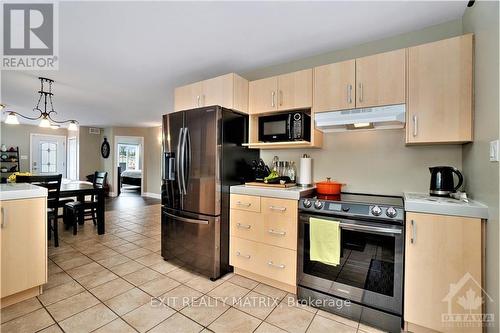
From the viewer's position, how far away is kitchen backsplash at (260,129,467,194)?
2.05 m

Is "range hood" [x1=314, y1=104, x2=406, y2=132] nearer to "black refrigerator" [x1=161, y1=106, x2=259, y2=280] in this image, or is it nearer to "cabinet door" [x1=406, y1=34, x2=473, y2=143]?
"cabinet door" [x1=406, y1=34, x2=473, y2=143]

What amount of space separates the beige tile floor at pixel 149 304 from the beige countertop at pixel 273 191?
921 millimetres

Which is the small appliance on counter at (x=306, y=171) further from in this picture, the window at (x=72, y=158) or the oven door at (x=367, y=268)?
the window at (x=72, y=158)

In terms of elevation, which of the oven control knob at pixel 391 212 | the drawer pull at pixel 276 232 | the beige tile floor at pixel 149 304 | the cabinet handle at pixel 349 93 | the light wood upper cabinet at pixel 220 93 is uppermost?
the light wood upper cabinet at pixel 220 93

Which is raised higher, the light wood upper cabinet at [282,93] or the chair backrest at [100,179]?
the light wood upper cabinet at [282,93]

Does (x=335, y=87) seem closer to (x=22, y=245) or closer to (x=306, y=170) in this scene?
Answer: (x=306, y=170)

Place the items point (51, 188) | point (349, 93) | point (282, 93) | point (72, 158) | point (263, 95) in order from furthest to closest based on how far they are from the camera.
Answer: point (72, 158), point (51, 188), point (263, 95), point (282, 93), point (349, 93)

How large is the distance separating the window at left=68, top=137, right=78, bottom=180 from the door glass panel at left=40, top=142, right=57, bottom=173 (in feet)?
1.32

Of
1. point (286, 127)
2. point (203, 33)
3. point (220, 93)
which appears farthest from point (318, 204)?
point (203, 33)

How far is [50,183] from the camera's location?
3.12 metres

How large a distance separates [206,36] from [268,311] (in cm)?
257

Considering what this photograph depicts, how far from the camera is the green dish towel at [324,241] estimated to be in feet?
5.89

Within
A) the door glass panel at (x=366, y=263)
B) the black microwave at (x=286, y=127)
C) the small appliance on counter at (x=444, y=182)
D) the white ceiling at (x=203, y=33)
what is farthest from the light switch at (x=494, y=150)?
the black microwave at (x=286, y=127)

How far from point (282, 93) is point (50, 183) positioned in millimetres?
3331
